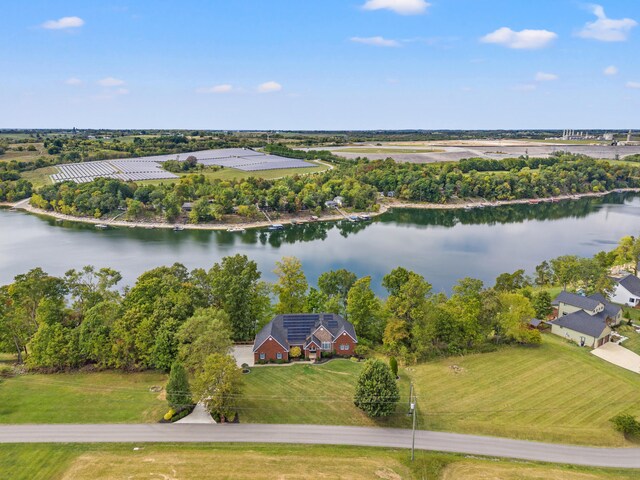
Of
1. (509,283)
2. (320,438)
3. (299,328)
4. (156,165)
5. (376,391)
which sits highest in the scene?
(156,165)

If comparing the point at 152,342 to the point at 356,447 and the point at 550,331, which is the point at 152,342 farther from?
the point at 550,331

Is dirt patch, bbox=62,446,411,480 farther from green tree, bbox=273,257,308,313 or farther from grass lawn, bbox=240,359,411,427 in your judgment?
green tree, bbox=273,257,308,313

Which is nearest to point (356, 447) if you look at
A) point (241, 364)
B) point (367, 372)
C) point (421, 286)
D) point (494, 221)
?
point (367, 372)

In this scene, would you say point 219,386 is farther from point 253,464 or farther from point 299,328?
point 299,328

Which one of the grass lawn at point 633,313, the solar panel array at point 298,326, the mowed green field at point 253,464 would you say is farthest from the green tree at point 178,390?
the grass lawn at point 633,313

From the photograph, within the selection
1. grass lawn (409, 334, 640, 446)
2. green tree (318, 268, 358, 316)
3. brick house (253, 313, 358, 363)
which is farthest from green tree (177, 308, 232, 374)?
grass lawn (409, 334, 640, 446)

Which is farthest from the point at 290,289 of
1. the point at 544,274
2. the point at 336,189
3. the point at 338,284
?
the point at 336,189
